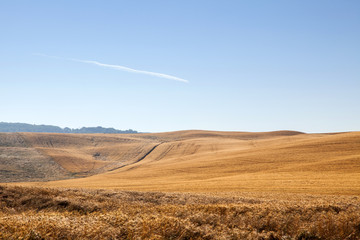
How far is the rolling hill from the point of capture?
2755 centimetres

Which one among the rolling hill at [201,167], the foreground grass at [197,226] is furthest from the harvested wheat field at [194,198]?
the rolling hill at [201,167]

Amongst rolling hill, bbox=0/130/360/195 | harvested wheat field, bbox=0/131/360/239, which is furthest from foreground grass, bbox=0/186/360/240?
rolling hill, bbox=0/130/360/195

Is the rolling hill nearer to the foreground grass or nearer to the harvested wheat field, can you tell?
the harvested wheat field

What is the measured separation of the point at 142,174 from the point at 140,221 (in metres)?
38.4

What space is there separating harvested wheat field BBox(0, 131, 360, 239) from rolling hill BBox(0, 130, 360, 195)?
6.3 inches

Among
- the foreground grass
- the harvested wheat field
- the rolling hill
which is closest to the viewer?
the foreground grass

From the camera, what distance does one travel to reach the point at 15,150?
66.3 m

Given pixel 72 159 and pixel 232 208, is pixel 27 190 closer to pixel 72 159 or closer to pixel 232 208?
pixel 232 208

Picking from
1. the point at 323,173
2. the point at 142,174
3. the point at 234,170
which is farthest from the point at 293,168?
the point at 142,174

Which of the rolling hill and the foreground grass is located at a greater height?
the foreground grass

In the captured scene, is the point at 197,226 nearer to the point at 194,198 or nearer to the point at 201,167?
the point at 194,198

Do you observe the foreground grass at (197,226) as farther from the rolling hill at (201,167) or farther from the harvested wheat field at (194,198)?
the rolling hill at (201,167)

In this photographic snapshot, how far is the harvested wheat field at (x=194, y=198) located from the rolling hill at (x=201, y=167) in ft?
0.52

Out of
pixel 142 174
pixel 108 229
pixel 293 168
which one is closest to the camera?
pixel 108 229
